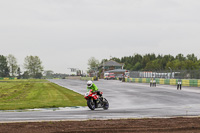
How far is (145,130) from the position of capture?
9.62m

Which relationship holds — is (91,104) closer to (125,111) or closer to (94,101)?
(94,101)

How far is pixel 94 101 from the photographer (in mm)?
17828

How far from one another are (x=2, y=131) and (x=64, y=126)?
195 cm

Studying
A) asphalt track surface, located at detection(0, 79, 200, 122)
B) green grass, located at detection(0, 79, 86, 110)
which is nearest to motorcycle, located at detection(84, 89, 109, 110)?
asphalt track surface, located at detection(0, 79, 200, 122)

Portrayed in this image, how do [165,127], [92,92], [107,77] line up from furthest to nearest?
1. [107,77]
2. [92,92]
3. [165,127]

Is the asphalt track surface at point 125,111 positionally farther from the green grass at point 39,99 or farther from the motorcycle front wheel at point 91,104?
the green grass at point 39,99

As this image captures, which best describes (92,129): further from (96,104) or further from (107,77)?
(107,77)

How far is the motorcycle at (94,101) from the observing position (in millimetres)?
Result: 17406

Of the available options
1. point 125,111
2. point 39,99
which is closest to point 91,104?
point 125,111

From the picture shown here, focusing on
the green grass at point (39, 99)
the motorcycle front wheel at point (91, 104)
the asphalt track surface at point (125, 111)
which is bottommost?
the green grass at point (39, 99)

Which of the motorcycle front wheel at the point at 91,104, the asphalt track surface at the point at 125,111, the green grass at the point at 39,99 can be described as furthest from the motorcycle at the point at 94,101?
the green grass at the point at 39,99

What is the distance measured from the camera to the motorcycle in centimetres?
1741

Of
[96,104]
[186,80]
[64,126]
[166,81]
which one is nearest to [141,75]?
[166,81]

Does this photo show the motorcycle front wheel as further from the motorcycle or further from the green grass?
the green grass
